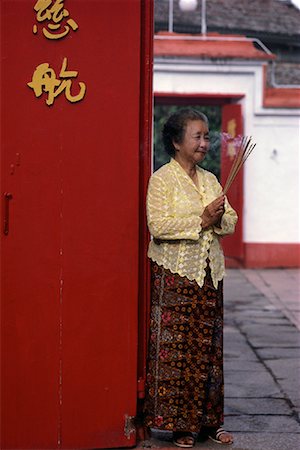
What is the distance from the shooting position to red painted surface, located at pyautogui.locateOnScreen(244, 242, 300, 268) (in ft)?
33.4

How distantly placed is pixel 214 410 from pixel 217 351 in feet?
0.89

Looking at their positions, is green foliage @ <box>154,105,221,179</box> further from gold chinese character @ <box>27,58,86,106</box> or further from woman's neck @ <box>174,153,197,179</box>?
gold chinese character @ <box>27,58,86,106</box>

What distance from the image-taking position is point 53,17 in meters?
3.33

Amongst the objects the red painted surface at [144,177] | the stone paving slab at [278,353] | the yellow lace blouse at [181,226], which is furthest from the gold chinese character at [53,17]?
the stone paving slab at [278,353]

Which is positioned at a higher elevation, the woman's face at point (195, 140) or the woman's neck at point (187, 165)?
the woman's face at point (195, 140)

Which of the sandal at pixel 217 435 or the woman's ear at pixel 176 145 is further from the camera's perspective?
the sandal at pixel 217 435

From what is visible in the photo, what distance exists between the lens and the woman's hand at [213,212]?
3.35 metres

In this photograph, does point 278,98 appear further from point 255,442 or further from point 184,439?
point 184,439

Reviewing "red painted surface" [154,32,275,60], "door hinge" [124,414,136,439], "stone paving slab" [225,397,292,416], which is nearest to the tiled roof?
"red painted surface" [154,32,275,60]

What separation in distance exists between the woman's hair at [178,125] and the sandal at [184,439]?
121 cm

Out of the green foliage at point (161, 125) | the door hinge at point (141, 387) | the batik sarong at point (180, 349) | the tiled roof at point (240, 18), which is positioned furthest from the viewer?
the green foliage at point (161, 125)

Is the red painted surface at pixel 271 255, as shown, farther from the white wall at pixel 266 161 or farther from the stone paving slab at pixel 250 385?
the stone paving slab at pixel 250 385

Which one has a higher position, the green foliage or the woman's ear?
the green foliage

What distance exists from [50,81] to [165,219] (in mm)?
724
